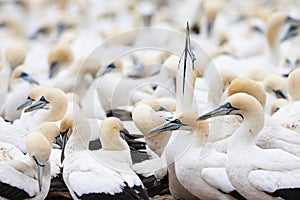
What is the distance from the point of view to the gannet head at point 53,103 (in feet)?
25.3

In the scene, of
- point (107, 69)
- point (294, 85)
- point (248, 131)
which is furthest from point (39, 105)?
point (107, 69)

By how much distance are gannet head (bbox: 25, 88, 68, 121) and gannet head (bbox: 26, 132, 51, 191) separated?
1.36m

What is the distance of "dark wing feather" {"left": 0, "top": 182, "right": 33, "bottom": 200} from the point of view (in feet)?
20.1

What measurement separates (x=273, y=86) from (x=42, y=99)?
8.51 feet

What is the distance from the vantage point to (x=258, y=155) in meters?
6.27

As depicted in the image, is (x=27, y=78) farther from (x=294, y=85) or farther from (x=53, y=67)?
(x=294, y=85)

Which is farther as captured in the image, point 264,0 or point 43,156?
point 264,0

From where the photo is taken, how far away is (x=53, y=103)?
7770 millimetres

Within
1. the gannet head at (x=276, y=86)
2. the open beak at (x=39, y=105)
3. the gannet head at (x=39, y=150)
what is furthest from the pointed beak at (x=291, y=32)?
the gannet head at (x=39, y=150)

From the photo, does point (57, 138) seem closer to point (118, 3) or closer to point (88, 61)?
point (88, 61)

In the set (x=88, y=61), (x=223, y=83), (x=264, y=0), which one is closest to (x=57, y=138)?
(x=223, y=83)

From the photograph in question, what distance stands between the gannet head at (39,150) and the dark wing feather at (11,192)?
163 mm

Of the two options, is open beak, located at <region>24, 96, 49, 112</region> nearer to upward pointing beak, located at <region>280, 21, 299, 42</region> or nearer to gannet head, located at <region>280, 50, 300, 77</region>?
gannet head, located at <region>280, 50, 300, 77</region>

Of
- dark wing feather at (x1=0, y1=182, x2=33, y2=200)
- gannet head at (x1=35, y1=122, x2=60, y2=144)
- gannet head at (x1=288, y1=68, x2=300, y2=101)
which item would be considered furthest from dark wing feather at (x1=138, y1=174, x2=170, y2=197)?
gannet head at (x1=288, y1=68, x2=300, y2=101)
